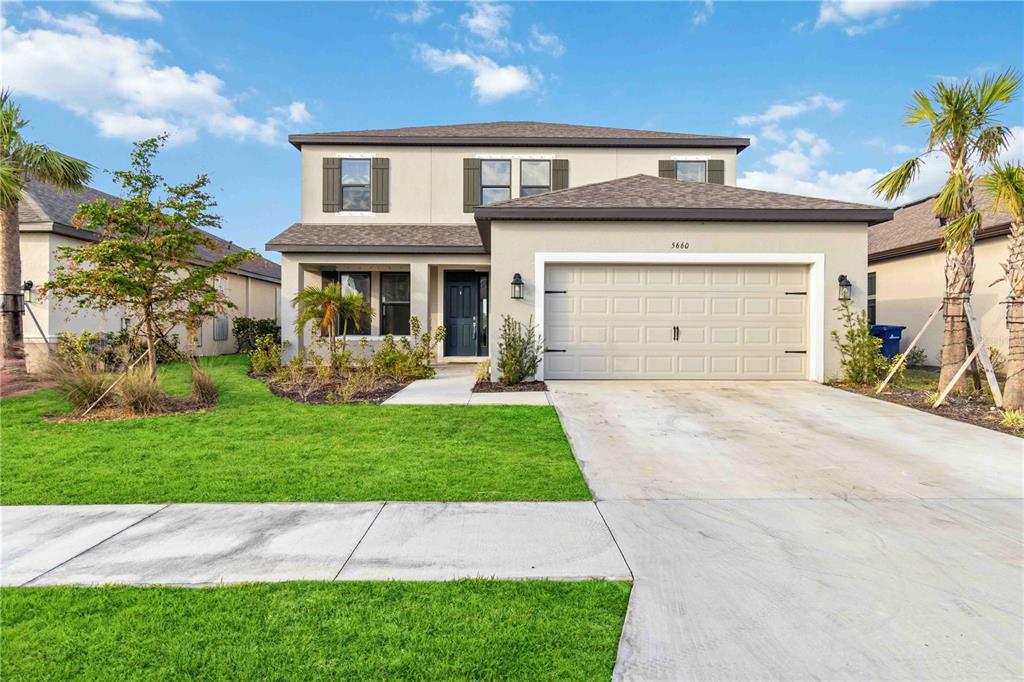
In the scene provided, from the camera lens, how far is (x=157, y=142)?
814 centimetres

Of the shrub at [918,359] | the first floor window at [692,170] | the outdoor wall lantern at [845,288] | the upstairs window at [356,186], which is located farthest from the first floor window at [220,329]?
the shrub at [918,359]

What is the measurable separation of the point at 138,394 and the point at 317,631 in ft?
23.3

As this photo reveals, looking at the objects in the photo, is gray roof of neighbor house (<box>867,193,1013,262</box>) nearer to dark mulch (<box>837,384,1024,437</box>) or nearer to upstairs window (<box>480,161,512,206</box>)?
dark mulch (<box>837,384,1024,437</box>)

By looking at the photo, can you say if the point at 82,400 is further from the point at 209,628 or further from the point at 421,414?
the point at 209,628

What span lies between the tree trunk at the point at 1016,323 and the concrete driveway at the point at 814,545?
1641 millimetres

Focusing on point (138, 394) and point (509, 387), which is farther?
point (509, 387)

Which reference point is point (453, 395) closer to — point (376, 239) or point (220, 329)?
point (376, 239)

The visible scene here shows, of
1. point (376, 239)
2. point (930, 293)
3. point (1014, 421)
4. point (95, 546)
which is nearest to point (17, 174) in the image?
point (376, 239)

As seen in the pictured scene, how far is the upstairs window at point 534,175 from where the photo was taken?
51.1 ft

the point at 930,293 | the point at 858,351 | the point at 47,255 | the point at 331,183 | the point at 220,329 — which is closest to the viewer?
the point at 858,351

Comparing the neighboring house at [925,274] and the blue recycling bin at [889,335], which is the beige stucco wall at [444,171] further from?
the blue recycling bin at [889,335]

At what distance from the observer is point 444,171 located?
15609 mm

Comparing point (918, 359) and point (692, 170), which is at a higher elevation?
point (692, 170)

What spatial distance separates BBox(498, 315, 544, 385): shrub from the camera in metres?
9.73
